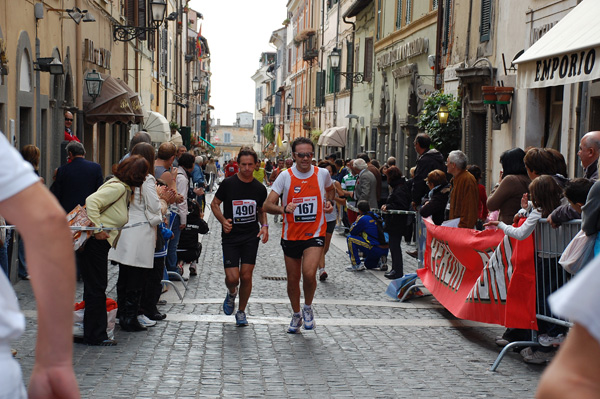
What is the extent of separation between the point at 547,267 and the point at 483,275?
2.72ft

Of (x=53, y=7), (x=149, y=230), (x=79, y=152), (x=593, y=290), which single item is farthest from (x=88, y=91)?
(x=593, y=290)

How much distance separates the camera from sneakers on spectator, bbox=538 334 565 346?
282 inches

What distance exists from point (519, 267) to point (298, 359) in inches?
74.4

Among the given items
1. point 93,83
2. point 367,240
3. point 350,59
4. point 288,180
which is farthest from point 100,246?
point 350,59

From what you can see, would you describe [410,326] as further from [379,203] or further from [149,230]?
[379,203]

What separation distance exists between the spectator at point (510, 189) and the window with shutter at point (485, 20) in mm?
8914

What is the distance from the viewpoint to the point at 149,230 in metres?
8.19

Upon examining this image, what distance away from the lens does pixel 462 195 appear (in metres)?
10.2

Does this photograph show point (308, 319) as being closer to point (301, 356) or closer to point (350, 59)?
point (301, 356)

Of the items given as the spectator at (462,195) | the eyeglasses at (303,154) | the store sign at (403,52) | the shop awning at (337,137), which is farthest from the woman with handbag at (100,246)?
the shop awning at (337,137)

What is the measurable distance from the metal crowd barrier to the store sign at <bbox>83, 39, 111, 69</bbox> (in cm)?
1358

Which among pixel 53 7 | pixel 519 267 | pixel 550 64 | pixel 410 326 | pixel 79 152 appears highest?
pixel 53 7

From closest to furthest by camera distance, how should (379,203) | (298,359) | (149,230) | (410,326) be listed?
(298,359), (149,230), (410,326), (379,203)

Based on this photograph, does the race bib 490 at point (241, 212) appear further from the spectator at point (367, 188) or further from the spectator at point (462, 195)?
the spectator at point (367, 188)
